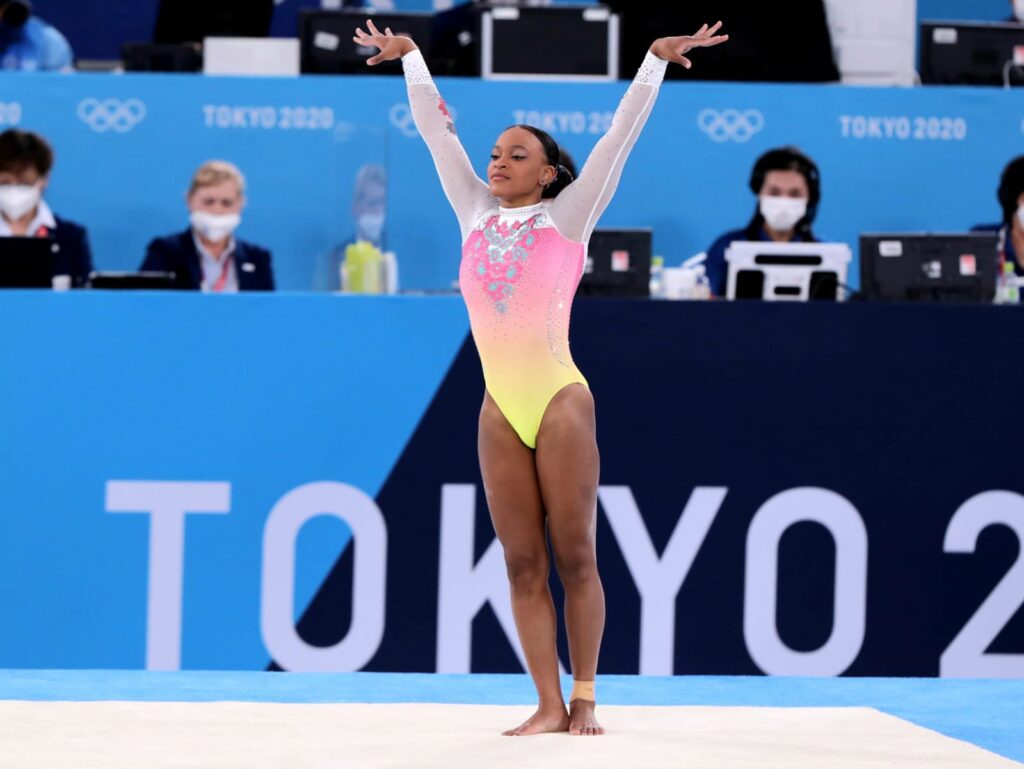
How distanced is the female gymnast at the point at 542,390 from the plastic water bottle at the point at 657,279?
306 cm

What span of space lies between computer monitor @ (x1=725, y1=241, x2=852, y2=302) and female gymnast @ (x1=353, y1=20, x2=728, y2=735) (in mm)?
2454

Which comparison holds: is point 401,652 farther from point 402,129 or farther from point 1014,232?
point 1014,232

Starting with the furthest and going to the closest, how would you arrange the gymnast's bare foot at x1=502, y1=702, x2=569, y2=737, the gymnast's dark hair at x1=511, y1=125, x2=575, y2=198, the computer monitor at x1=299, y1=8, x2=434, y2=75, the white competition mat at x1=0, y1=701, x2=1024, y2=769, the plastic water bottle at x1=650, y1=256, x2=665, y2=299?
the computer monitor at x1=299, y1=8, x2=434, y2=75
the plastic water bottle at x1=650, y1=256, x2=665, y2=299
the gymnast's dark hair at x1=511, y1=125, x2=575, y2=198
the gymnast's bare foot at x1=502, y1=702, x2=569, y2=737
the white competition mat at x1=0, y1=701, x2=1024, y2=769

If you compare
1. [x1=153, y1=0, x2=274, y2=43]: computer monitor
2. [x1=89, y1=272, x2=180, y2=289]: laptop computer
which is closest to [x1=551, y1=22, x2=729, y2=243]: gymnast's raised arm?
[x1=89, y1=272, x2=180, y2=289]: laptop computer

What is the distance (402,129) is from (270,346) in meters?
2.99

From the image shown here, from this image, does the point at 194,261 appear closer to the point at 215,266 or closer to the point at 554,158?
the point at 215,266

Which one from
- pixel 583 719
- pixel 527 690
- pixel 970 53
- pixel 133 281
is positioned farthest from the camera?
pixel 970 53

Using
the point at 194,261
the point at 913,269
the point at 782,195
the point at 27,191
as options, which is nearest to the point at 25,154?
the point at 27,191

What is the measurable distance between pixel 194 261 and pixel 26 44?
6.90ft

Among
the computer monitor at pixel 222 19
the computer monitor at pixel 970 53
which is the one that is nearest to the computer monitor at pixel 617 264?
the computer monitor at pixel 970 53

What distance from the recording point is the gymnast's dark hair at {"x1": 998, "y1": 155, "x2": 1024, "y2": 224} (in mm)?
7801

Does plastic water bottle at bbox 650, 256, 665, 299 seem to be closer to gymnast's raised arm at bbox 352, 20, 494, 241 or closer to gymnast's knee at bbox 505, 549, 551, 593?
gymnast's raised arm at bbox 352, 20, 494, 241

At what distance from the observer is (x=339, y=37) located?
834 centimetres

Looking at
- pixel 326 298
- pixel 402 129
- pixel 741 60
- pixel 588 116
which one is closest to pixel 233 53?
pixel 402 129
